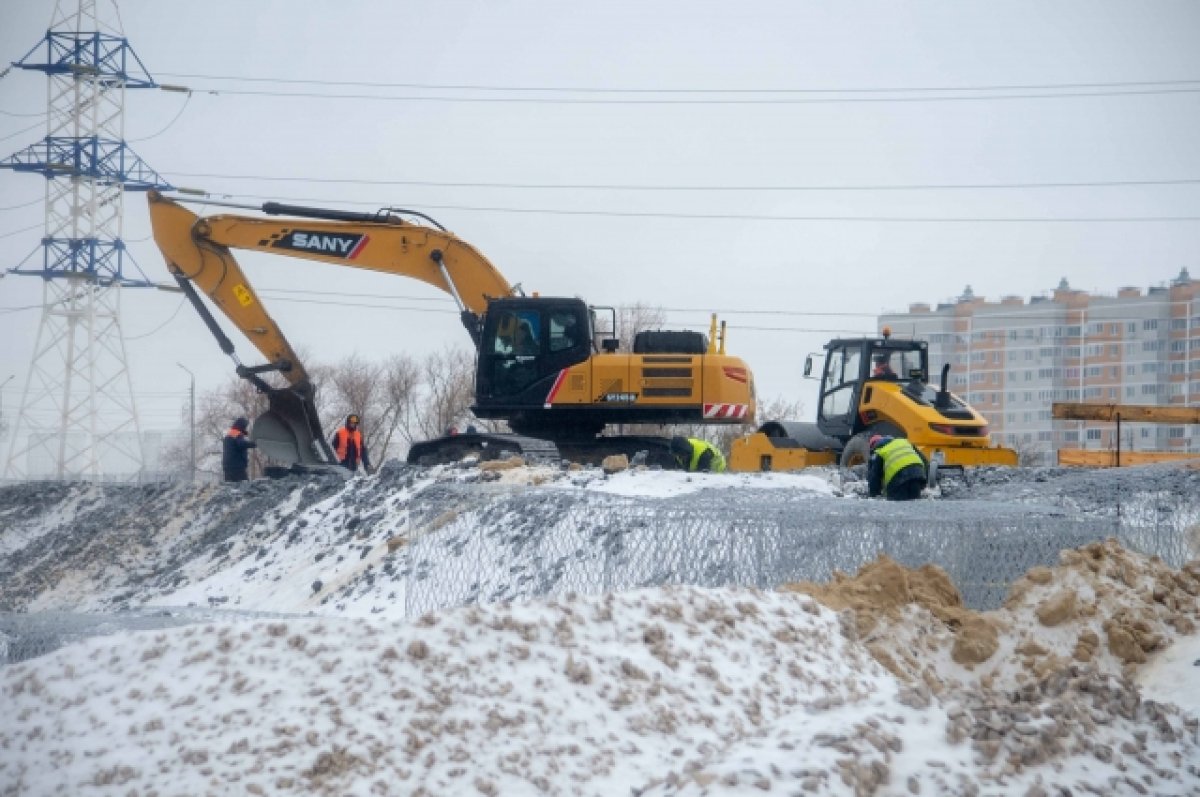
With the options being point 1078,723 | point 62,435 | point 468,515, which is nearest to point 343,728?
point 1078,723

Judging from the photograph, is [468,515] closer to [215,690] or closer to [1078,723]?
[215,690]

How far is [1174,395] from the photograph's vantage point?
47.3 m

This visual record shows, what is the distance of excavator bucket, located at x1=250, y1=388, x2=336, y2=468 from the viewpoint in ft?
61.6

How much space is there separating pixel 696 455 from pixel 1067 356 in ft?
135

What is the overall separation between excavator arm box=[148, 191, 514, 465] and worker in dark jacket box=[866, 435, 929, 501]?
7031 millimetres

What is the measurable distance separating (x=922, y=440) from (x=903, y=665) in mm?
9464

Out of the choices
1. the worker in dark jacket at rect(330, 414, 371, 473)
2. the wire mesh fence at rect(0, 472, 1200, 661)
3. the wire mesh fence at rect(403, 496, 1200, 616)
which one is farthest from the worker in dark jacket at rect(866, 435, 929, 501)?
the worker in dark jacket at rect(330, 414, 371, 473)

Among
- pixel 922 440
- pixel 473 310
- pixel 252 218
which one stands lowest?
pixel 922 440

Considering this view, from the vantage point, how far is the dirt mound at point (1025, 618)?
808cm

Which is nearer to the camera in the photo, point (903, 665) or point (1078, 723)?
point (1078, 723)

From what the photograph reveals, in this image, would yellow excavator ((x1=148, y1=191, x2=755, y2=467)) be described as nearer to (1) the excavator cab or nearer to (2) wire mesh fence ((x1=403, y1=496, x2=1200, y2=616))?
(1) the excavator cab

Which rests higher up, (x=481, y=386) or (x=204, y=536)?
(x=481, y=386)

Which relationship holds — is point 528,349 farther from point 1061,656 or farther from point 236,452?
point 1061,656

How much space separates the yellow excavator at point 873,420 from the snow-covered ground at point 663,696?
25.2 feet
